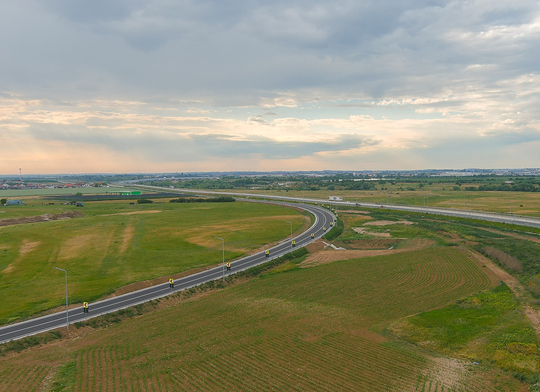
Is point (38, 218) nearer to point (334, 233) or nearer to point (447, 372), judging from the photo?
point (334, 233)

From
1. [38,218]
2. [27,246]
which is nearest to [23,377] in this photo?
[27,246]

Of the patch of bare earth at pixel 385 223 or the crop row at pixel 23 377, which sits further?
the patch of bare earth at pixel 385 223

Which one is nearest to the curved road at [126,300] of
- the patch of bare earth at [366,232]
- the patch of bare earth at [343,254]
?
the patch of bare earth at [343,254]

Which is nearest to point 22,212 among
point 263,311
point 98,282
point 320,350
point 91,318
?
point 98,282

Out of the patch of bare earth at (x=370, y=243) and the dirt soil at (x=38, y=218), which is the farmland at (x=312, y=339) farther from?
the dirt soil at (x=38, y=218)

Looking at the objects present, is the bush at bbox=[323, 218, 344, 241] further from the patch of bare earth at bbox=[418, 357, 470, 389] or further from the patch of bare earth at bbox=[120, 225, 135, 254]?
the patch of bare earth at bbox=[418, 357, 470, 389]

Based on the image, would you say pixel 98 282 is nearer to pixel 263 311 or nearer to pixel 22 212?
pixel 263 311

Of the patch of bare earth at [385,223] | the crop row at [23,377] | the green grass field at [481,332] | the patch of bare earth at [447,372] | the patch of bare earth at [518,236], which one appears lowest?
the crop row at [23,377]

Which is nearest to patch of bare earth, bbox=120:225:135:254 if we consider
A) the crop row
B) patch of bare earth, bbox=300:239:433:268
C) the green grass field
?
patch of bare earth, bbox=300:239:433:268
